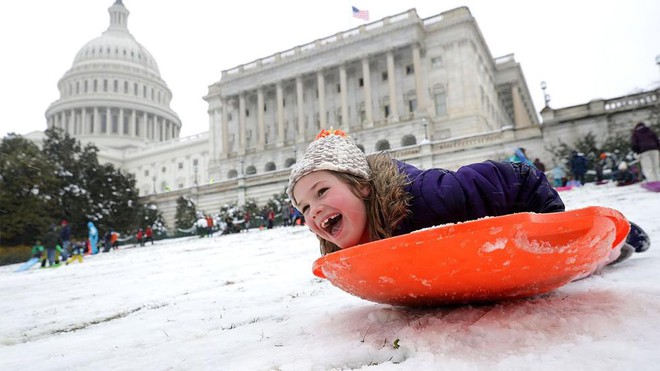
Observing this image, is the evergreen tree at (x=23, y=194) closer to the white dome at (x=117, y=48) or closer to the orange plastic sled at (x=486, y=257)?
the orange plastic sled at (x=486, y=257)

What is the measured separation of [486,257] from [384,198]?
80cm

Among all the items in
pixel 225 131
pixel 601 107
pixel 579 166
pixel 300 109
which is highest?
pixel 300 109

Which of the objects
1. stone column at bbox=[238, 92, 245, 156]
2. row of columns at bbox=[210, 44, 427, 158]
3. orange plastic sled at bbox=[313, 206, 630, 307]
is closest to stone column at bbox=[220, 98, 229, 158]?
row of columns at bbox=[210, 44, 427, 158]

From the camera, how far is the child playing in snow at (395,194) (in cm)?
230

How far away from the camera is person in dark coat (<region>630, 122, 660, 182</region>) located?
11258 millimetres

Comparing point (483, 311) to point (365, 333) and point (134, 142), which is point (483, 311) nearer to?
point (365, 333)

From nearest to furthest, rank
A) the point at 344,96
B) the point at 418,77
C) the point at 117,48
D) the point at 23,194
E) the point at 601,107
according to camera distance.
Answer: the point at 23,194, the point at 601,107, the point at 418,77, the point at 344,96, the point at 117,48

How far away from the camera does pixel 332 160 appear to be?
2396 mm

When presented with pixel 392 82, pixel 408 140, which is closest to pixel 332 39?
pixel 392 82

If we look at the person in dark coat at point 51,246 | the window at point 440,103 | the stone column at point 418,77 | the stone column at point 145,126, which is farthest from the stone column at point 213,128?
the person in dark coat at point 51,246

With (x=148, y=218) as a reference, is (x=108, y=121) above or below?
above

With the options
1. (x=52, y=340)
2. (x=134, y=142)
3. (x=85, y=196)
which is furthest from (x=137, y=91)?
(x=52, y=340)

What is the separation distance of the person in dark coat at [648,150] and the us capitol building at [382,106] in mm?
15098

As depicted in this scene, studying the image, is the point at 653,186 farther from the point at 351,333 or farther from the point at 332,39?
the point at 332,39
